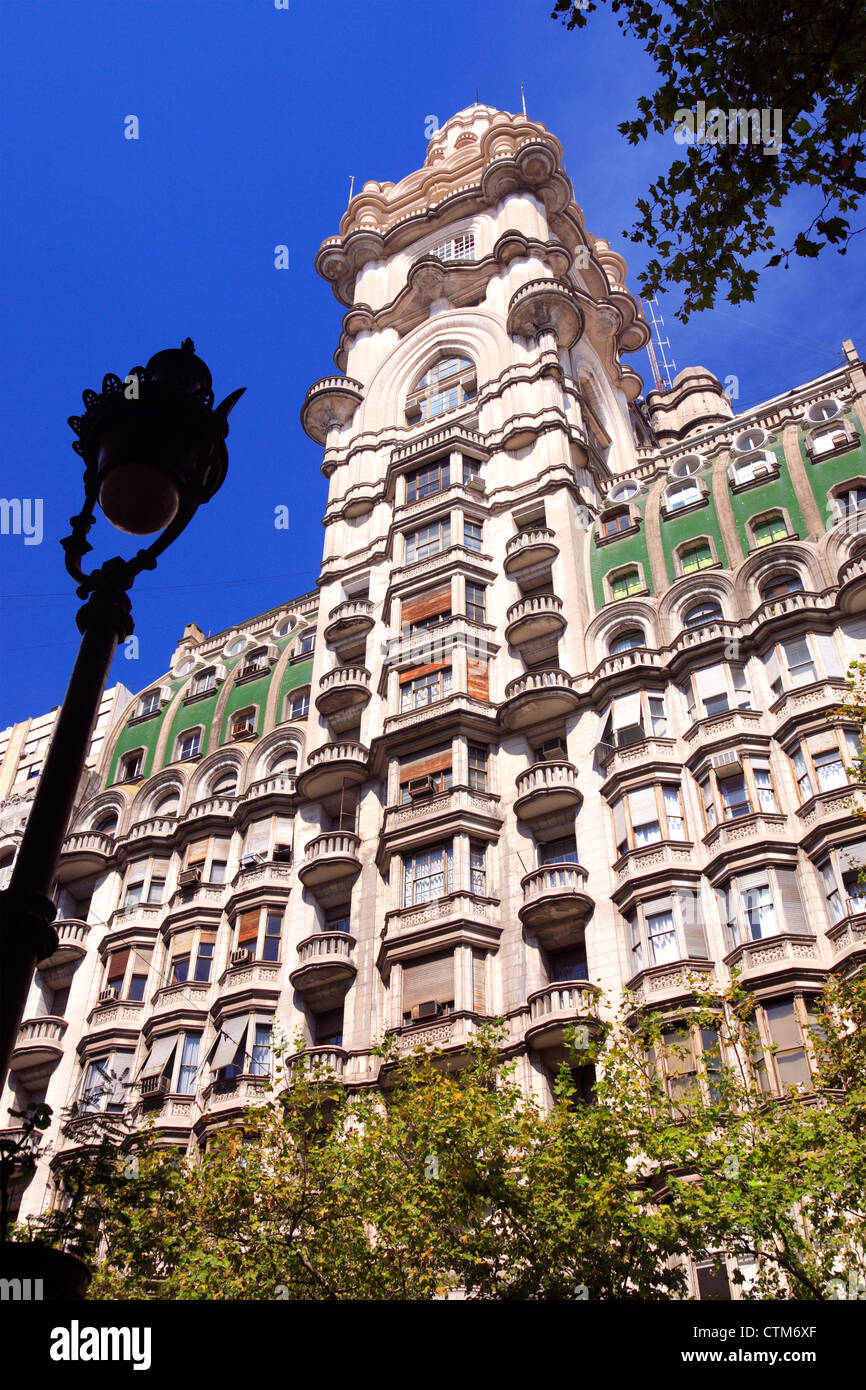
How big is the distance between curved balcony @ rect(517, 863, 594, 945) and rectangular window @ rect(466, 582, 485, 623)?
39.7 feet

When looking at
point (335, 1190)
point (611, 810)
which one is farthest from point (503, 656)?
point (335, 1190)

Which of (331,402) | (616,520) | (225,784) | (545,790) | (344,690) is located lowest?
(545,790)

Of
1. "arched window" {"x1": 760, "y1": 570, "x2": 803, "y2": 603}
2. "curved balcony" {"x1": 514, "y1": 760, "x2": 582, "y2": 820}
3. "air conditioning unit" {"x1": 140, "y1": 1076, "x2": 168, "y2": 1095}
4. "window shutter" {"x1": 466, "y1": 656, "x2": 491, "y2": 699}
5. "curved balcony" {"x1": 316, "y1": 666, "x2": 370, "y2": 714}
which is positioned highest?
"curved balcony" {"x1": 316, "y1": 666, "x2": 370, "y2": 714}

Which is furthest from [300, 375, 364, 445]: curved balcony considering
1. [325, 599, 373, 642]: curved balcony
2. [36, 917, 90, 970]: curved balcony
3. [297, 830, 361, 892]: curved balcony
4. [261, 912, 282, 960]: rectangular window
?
[261, 912, 282, 960]: rectangular window

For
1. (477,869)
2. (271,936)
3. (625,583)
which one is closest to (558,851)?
(477,869)

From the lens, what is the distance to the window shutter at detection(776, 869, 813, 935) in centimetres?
3117

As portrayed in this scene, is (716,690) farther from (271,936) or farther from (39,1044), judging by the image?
(39,1044)

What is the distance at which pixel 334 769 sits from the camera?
1713 inches

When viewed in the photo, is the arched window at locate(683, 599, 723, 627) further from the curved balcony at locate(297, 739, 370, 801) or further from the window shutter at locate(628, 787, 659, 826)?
the curved balcony at locate(297, 739, 370, 801)

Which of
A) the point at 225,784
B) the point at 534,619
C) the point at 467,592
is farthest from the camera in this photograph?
the point at 225,784

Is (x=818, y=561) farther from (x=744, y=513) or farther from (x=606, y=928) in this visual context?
(x=606, y=928)

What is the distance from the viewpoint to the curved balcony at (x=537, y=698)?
40188mm

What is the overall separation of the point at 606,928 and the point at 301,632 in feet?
76.5

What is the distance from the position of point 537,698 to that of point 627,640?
475 centimetres
